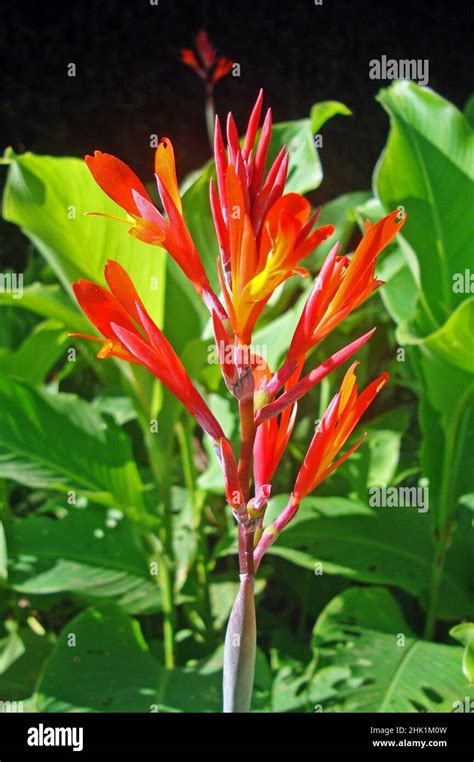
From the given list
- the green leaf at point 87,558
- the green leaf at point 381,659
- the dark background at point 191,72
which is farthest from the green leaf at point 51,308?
the dark background at point 191,72

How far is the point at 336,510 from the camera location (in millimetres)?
1301

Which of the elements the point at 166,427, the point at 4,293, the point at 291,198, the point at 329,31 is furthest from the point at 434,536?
the point at 329,31

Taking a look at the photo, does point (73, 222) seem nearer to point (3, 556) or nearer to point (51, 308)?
point (51, 308)

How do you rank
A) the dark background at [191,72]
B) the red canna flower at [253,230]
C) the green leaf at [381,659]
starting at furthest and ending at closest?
the dark background at [191,72], the green leaf at [381,659], the red canna flower at [253,230]

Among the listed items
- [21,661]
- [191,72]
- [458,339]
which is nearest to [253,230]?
[458,339]

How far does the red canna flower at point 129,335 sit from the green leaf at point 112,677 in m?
0.71

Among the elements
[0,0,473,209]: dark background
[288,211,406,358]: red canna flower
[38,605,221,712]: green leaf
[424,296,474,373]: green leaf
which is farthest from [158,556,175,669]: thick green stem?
[0,0,473,209]: dark background

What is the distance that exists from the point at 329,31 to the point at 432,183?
99 cm

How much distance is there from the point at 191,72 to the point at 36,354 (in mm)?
1062

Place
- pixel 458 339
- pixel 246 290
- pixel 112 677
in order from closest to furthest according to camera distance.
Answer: pixel 246 290 → pixel 458 339 → pixel 112 677

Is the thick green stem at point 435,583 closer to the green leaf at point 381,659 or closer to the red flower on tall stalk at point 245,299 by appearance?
the green leaf at point 381,659

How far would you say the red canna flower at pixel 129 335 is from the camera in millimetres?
658

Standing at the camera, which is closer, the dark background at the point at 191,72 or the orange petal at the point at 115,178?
the orange petal at the point at 115,178

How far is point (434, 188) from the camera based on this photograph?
132cm
